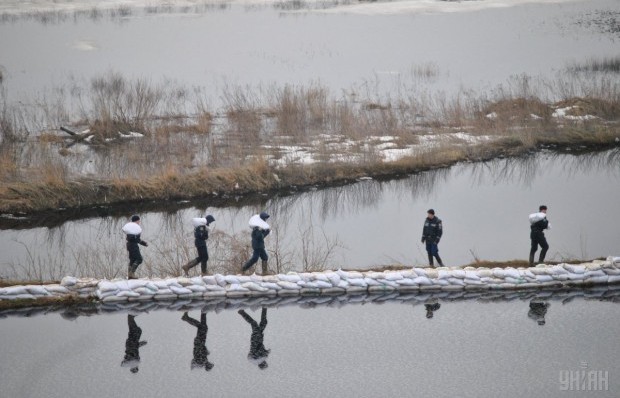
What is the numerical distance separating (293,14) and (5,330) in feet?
139

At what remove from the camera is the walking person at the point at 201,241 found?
1803cm

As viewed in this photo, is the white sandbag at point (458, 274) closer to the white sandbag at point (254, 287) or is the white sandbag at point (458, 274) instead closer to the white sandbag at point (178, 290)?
the white sandbag at point (254, 287)

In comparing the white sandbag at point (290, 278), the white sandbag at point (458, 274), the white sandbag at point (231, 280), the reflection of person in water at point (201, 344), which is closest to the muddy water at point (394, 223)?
the white sandbag at point (290, 278)

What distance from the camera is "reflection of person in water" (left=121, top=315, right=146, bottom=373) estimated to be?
50.5 ft

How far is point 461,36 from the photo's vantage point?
1944 inches

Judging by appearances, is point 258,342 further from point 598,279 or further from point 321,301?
point 598,279

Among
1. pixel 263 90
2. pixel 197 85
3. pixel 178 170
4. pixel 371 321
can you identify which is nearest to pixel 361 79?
pixel 263 90

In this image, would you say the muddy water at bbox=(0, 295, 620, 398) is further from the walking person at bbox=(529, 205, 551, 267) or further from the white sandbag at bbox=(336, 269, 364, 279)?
the walking person at bbox=(529, 205, 551, 267)

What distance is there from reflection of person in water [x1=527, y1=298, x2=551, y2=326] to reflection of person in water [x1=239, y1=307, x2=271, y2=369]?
533cm

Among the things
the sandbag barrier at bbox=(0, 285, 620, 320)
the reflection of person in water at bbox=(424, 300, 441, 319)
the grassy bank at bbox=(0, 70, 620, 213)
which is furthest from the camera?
the grassy bank at bbox=(0, 70, 620, 213)

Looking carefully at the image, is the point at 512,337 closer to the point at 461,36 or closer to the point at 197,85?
the point at 197,85

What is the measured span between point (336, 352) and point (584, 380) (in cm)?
438

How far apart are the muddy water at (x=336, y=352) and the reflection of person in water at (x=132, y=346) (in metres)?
0.08

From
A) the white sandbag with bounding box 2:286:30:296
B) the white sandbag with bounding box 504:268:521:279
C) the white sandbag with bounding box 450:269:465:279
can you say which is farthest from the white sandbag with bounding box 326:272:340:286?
the white sandbag with bounding box 2:286:30:296
